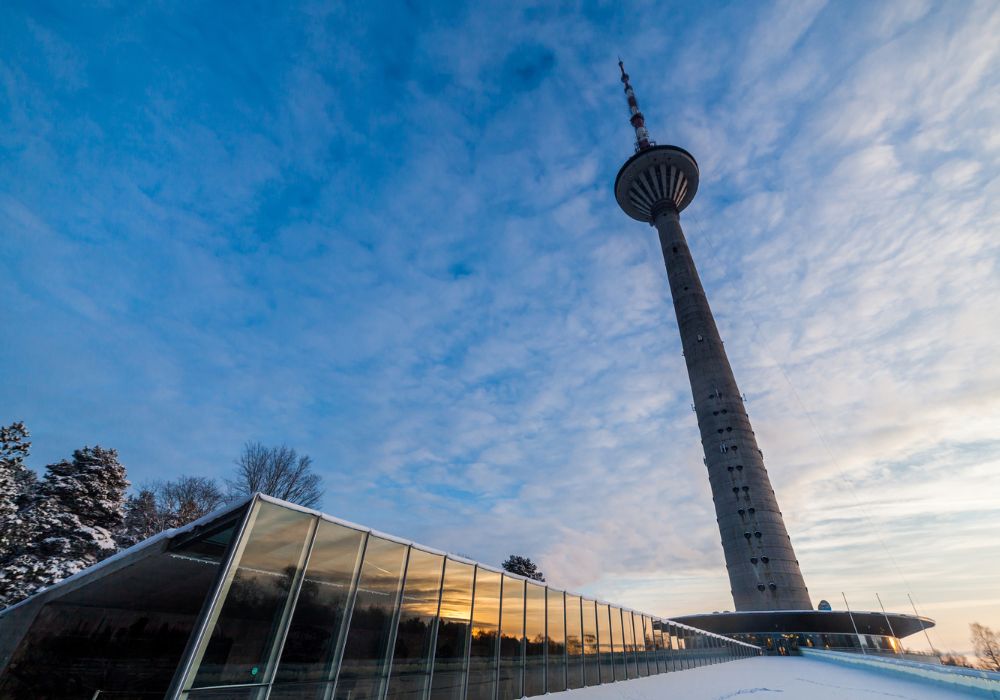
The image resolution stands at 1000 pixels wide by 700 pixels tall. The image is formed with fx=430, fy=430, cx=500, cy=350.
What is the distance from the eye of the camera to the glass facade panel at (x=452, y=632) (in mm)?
9961

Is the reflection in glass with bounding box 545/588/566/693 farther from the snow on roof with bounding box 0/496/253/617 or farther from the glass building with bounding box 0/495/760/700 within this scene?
the snow on roof with bounding box 0/496/253/617

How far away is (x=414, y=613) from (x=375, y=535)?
223cm

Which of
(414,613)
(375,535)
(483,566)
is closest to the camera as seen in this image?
(375,535)

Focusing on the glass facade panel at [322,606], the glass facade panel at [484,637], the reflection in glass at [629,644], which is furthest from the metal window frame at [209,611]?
the reflection in glass at [629,644]

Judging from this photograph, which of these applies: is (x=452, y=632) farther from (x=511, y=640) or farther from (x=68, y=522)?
(x=68, y=522)

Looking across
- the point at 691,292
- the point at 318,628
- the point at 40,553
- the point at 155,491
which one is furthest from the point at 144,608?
the point at 691,292

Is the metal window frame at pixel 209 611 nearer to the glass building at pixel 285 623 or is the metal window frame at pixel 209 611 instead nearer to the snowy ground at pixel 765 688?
the glass building at pixel 285 623

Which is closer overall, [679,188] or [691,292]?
[691,292]

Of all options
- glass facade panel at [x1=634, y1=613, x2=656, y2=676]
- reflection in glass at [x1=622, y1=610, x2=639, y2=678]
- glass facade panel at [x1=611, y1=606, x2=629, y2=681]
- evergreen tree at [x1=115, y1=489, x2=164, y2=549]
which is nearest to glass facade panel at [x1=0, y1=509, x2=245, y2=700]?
glass facade panel at [x1=611, y1=606, x2=629, y2=681]

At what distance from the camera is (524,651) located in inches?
498

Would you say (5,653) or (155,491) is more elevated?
(155,491)

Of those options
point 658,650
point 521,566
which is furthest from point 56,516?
point 521,566

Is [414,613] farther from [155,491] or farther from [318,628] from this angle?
[155,491]

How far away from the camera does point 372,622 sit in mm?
8812
